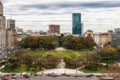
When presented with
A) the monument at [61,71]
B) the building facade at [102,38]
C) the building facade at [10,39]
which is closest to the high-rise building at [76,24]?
the building facade at [102,38]

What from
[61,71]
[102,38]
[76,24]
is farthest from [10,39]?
[76,24]

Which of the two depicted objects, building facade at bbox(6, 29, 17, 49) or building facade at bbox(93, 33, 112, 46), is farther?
building facade at bbox(93, 33, 112, 46)

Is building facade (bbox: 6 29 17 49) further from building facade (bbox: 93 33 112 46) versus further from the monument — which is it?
the monument

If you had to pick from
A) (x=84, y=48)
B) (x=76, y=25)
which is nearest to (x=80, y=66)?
(x=84, y=48)

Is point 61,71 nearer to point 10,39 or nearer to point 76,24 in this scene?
point 10,39

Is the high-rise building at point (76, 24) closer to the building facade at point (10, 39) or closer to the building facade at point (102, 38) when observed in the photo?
the building facade at point (102, 38)

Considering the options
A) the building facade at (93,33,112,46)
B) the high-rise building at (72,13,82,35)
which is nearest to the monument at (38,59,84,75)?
the building facade at (93,33,112,46)

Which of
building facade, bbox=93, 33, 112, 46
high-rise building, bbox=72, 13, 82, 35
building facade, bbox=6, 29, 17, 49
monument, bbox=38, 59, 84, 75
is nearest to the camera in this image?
monument, bbox=38, 59, 84, 75

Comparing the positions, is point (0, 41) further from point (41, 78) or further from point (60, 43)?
point (41, 78)
